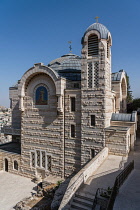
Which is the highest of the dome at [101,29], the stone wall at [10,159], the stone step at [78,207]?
the dome at [101,29]

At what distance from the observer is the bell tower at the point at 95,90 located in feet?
49.5

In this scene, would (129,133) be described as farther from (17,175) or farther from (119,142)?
(17,175)

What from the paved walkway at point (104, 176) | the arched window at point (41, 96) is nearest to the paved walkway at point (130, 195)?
the paved walkway at point (104, 176)

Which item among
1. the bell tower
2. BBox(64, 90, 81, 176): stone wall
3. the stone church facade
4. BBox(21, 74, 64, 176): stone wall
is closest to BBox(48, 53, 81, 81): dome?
the stone church facade

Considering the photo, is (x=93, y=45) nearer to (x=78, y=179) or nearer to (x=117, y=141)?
(x=117, y=141)

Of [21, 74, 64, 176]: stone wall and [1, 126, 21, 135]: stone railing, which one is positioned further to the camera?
[1, 126, 21, 135]: stone railing

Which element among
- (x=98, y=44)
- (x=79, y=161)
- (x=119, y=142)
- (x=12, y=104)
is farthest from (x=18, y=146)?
(x=98, y=44)

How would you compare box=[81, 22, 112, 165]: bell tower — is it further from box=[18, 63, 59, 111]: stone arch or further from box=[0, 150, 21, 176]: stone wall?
box=[0, 150, 21, 176]: stone wall

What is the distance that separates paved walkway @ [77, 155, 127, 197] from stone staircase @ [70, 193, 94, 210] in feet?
0.61

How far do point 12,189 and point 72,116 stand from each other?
9829mm

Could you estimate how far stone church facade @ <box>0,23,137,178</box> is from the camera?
49.8 ft

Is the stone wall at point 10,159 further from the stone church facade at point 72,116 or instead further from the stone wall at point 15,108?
the stone wall at point 15,108

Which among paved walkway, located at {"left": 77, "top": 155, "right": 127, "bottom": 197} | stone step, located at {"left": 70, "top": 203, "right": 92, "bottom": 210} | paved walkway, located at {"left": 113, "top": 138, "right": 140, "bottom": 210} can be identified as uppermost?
paved walkway, located at {"left": 113, "top": 138, "right": 140, "bottom": 210}

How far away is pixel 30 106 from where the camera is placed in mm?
19203
